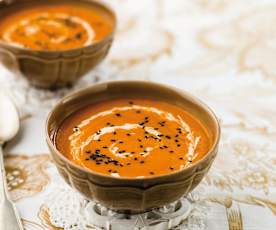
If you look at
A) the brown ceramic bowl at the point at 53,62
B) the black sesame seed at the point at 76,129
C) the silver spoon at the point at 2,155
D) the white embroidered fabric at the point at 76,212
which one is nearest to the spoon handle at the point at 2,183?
the silver spoon at the point at 2,155

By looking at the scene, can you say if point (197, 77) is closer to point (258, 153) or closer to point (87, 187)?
point (258, 153)

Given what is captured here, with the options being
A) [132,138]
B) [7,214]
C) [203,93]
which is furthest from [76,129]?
[203,93]

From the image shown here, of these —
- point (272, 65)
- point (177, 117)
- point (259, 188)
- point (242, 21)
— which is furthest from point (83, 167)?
point (242, 21)

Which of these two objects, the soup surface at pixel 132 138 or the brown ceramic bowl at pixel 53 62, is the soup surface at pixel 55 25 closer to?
the brown ceramic bowl at pixel 53 62

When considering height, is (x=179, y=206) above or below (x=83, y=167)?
below

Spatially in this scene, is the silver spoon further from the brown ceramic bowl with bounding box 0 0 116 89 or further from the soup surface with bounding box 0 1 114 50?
the soup surface with bounding box 0 1 114 50
